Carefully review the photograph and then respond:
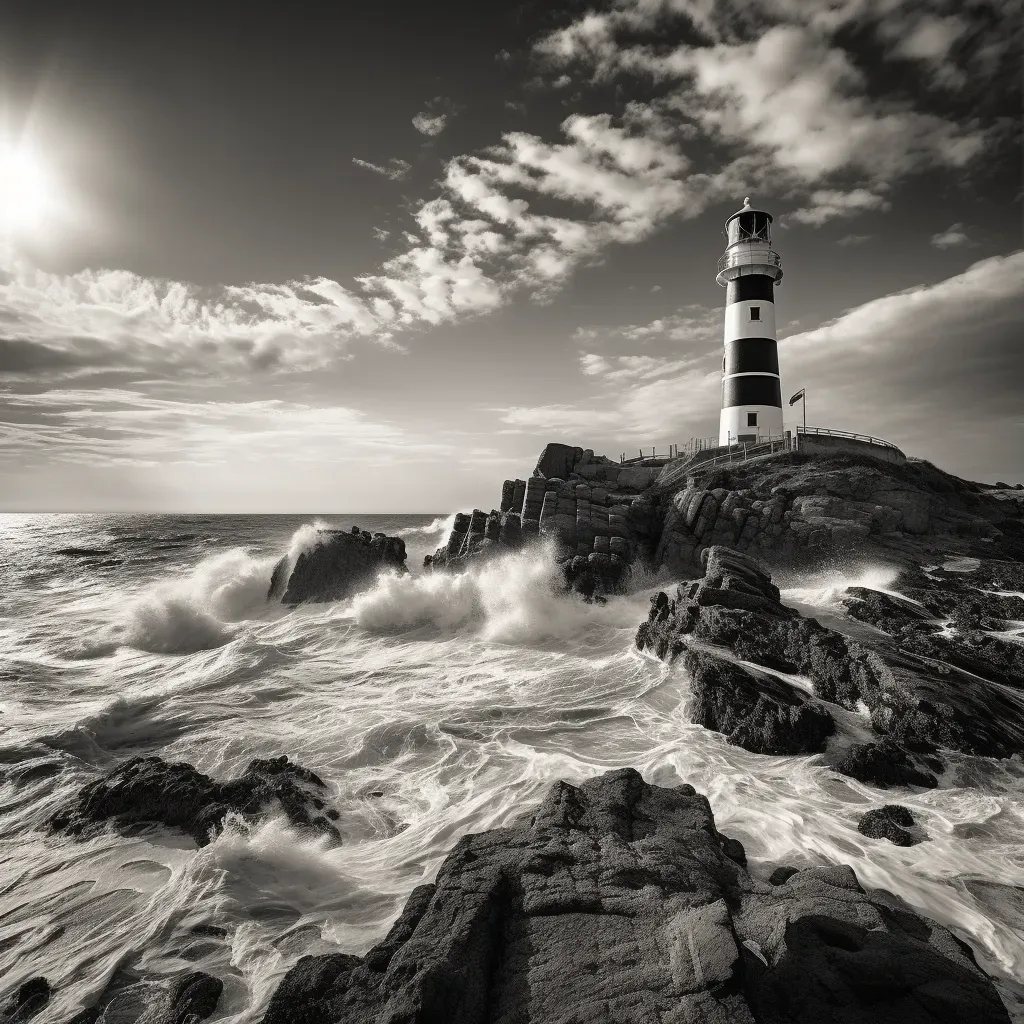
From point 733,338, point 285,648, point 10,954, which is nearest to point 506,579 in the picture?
point 285,648

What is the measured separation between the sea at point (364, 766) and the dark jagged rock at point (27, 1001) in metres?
0.13

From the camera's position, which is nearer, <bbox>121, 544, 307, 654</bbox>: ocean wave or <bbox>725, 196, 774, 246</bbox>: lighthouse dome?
<bbox>121, 544, 307, 654</bbox>: ocean wave

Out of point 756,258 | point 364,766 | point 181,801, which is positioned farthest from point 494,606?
point 756,258

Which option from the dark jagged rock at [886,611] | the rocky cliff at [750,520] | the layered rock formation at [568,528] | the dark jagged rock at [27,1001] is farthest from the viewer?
the rocky cliff at [750,520]

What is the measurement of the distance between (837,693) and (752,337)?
2345cm

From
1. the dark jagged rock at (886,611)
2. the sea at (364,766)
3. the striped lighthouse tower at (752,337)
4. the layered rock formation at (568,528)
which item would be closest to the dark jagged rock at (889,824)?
the sea at (364,766)

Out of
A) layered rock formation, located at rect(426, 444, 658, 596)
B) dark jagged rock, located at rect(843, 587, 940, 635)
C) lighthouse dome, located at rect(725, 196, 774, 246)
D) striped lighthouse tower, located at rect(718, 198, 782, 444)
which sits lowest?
dark jagged rock, located at rect(843, 587, 940, 635)

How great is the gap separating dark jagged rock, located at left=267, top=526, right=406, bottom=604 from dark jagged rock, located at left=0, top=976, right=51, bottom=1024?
1669 centimetres

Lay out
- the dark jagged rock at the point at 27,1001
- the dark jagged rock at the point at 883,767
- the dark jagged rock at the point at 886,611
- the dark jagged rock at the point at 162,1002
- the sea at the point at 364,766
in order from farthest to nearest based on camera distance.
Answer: the dark jagged rock at the point at 886,611
the dark jagged rock at the point at 883,767
the sea at the point at 364,766
the dark jagged rock at the point at 27,1001
the dark jagged rock at the point at 162,1002

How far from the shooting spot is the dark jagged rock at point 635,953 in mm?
3486

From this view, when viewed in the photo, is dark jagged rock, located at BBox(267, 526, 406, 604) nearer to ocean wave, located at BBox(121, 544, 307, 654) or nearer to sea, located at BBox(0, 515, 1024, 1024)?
ocean wave, located at BBox(121, 544, 307, 654)

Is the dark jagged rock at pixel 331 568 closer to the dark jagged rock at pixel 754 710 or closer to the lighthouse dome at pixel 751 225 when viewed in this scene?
the dark jagged rock at pixel 754 710

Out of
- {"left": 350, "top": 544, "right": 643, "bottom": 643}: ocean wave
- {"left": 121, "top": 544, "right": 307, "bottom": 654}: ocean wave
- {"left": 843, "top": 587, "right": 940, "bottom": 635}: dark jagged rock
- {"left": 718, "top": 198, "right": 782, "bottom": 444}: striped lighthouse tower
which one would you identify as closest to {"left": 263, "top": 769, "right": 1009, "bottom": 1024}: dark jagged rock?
{"left": 843, "top": 587, "right": 940, "bottom": 635}: dark jagged rock

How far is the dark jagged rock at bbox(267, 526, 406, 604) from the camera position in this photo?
21484 mm
